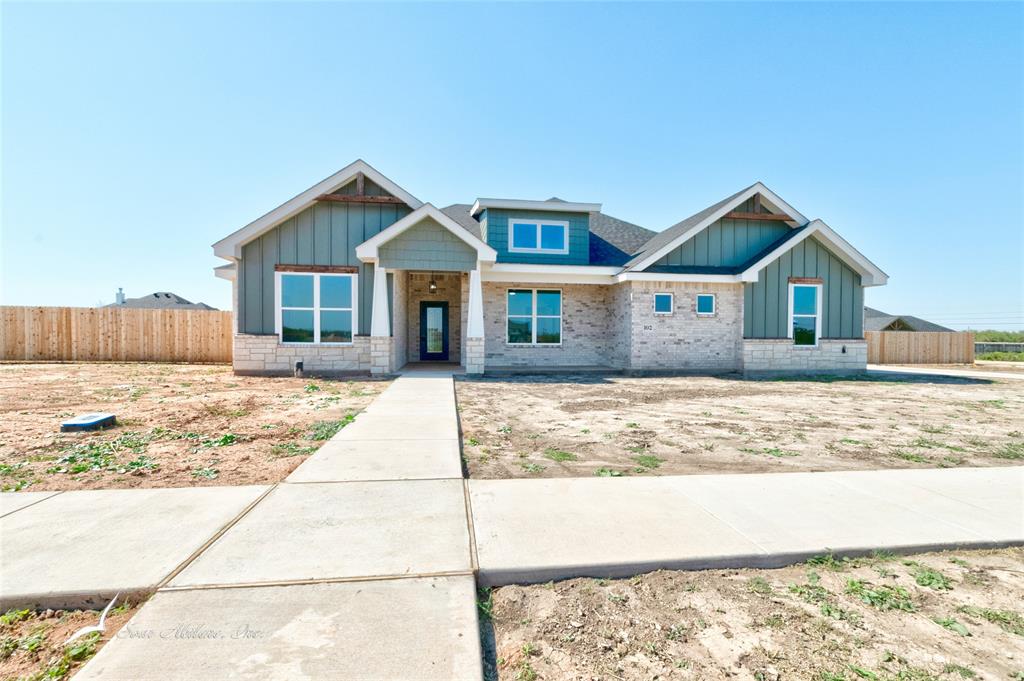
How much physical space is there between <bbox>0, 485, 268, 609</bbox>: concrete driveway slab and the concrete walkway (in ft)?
0.04

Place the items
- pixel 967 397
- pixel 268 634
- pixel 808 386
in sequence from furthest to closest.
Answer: pixel 808 386
pixel 967 397
pixel 268 634

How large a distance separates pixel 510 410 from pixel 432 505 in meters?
4.55

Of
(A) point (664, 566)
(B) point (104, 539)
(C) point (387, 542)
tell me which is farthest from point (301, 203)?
(A) point (664, 566)

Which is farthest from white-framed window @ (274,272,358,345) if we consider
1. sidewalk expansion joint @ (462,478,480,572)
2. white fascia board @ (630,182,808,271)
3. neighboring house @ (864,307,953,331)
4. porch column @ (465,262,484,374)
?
neighboring house @ (864,307,953,331)

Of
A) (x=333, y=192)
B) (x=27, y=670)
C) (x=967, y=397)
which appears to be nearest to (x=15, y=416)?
(x=27, y=670)

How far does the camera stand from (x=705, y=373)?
611 inches

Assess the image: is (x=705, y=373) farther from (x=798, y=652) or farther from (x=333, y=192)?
(x=798, y=652)

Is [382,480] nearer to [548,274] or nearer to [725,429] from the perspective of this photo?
[725,429]

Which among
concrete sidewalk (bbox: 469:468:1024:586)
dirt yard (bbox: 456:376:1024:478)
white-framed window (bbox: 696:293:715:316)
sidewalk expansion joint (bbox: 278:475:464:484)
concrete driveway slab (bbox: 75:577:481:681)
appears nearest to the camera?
concrete driveway slab (bbox: 75:577:481:681)

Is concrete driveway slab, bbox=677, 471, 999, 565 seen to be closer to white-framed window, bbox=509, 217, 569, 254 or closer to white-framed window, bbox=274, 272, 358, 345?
white-framed window, bbox=274, 272, 358, 345

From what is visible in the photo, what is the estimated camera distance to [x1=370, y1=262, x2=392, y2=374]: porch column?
13070 mm

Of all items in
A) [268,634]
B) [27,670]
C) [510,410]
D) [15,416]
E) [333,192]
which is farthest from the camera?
[333,192]

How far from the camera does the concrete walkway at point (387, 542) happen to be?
2039 mm

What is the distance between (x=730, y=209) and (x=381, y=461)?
15.0m
